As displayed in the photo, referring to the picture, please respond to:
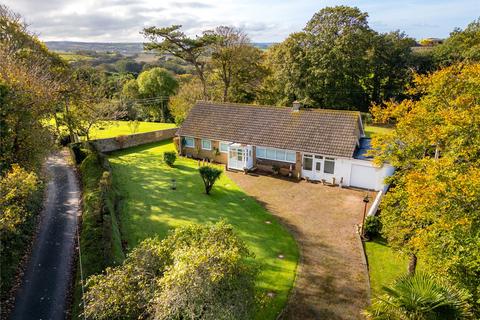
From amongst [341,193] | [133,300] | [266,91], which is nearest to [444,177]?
[133,300]

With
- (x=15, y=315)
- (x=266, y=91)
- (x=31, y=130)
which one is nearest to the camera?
(x=15, y=315)

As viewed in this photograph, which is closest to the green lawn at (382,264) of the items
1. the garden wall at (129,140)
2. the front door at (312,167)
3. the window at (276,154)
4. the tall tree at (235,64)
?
the front door at (312,167)

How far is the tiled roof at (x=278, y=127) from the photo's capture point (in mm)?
26172

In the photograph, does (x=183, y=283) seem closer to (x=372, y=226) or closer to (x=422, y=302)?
(x=422, y=302)

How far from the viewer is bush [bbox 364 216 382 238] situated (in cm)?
1784

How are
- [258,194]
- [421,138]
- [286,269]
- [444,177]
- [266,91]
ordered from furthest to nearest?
[266,91] < [258,194] < [286,269] < [421,138] < [444,177]

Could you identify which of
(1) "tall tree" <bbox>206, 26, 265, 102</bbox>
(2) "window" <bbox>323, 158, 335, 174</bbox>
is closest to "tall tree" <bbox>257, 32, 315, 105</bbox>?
(1) "tall tree" <bbox>206, 26, 265, 102</bbox>

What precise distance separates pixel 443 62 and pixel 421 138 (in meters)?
44.0

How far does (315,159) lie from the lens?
86.4 feet

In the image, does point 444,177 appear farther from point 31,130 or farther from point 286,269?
point 31,130

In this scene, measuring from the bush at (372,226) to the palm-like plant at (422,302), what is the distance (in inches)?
356

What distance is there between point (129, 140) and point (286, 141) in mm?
18071

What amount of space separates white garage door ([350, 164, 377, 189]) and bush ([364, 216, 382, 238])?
7.25 metres

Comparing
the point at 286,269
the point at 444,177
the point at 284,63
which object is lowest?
the point at 286,269
